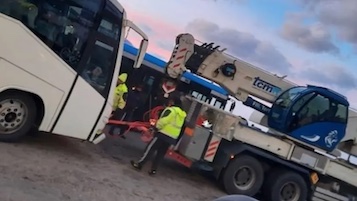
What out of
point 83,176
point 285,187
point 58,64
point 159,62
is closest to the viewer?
point 83,176

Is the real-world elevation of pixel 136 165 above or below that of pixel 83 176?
above

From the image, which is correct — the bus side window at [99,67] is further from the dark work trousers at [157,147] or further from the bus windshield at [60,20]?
the dark work trousers at [157,147]

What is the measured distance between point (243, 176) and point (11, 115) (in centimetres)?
536

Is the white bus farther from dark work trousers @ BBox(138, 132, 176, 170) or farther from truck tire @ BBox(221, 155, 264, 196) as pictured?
truck tire @ BBox(221, 155, 264, 196)

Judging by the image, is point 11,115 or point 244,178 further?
point 244,178

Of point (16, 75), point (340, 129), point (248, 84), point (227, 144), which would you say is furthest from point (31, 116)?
point (340, 129)

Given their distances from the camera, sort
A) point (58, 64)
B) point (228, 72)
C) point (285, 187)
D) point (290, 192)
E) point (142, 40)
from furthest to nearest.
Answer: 1. point (228, 72)
2. point (290, 192)
3. point (285, 187)
4. point (142, 40)
5. point (58, 64)

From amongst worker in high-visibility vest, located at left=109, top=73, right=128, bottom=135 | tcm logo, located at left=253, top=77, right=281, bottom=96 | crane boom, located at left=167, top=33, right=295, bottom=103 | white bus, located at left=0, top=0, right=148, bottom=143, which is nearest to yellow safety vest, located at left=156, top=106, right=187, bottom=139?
white bus, located at left=0, top=0, right=148, bottom=143

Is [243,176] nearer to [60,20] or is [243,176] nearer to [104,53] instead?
[104,53]

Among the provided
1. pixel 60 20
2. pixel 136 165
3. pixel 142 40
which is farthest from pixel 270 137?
pixel 60 20

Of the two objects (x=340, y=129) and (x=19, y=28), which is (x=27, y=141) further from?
(x=340, y=129)

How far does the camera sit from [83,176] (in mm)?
8445

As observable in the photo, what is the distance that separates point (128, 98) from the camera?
15.0 m

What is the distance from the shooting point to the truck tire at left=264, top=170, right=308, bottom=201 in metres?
11.5
